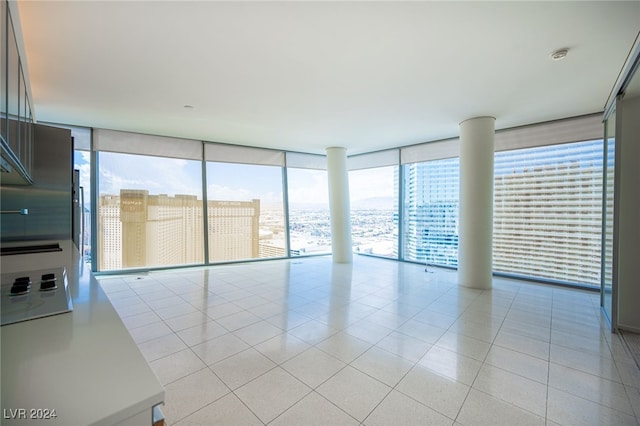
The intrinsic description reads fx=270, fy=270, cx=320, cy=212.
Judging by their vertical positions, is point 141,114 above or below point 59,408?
above

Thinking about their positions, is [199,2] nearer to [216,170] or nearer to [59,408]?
[59,408]

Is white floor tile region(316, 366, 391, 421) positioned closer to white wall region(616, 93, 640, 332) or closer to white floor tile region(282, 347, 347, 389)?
white floor tile region(282, 347, 347, 389)

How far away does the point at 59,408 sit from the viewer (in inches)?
24.9

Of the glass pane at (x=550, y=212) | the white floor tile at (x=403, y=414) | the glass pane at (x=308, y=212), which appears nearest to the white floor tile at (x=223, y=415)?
the white floor tile at (x=403, y=414)

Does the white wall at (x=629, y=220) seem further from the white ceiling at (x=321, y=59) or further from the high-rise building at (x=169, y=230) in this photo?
the high-rise building at (x=169, y=230)

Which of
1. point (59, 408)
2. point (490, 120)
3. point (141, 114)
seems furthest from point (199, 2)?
point (490, 120)

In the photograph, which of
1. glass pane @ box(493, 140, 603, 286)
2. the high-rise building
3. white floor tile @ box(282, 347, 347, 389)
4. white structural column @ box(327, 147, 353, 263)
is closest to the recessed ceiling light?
glass pane @ box(493, 140, 603, 286)

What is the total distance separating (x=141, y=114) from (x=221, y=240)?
3224mm

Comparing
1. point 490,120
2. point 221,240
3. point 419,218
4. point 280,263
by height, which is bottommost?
point 280,263

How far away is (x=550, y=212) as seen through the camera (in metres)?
4.81

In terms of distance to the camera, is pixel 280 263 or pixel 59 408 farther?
pixel 280 263

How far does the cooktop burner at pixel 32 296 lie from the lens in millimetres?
1087

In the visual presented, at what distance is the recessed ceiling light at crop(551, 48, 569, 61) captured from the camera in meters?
2.58

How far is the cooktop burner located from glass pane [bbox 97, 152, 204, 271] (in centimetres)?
451
